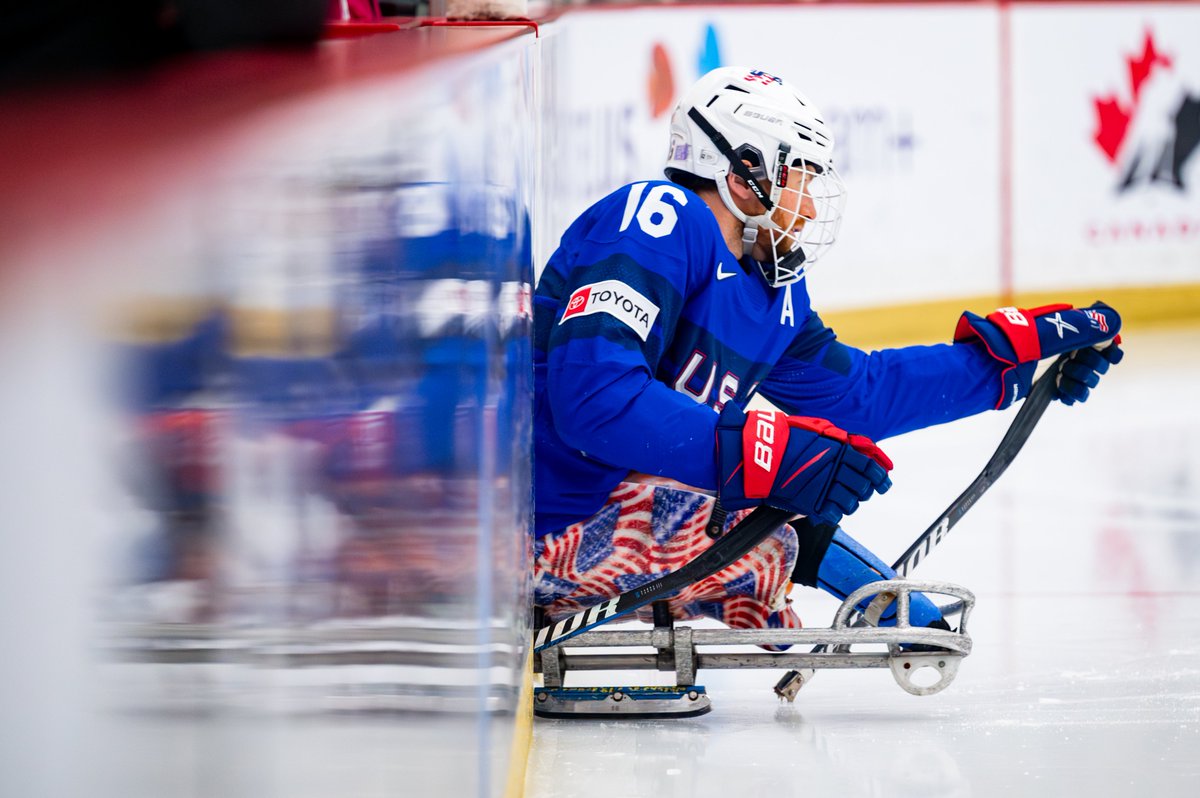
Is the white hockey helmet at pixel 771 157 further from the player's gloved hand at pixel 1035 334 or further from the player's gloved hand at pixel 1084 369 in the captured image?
the player's gloved hand at pixel 1084 369

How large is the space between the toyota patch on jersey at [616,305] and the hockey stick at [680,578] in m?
0.30

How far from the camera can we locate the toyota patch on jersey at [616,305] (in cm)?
193

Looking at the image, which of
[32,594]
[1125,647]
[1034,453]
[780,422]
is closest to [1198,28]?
[1034,453]

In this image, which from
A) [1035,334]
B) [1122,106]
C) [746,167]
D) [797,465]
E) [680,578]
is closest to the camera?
[797,465]

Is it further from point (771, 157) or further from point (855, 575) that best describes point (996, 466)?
point (771, 157)

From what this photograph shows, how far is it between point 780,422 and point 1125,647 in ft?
3.13

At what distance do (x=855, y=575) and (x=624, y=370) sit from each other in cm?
60

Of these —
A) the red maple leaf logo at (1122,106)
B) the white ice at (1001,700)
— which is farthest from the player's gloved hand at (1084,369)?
the red maple leaf logo at (1122,106)

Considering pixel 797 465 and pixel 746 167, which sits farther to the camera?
pixel 746 167

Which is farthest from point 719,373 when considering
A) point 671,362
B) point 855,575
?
point 855,575

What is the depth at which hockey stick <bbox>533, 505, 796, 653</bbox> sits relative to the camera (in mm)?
2047

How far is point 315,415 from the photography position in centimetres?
58

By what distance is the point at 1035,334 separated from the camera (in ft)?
8.11

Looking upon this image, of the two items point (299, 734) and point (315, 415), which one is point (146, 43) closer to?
point (315, 415)
